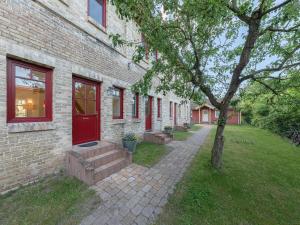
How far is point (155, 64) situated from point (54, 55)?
267 centimetres

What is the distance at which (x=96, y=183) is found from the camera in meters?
3.77

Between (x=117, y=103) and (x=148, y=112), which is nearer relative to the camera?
(x=117, y=103)

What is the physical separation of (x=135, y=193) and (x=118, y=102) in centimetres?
423

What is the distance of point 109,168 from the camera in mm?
4230

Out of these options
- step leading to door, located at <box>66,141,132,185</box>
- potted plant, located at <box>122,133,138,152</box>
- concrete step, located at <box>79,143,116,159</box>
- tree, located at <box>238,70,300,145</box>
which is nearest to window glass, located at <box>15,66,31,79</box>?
step leading to door, located at <box>66,141,132,185</box>

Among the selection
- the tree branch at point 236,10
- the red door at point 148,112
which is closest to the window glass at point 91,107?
the red door at point 148,112

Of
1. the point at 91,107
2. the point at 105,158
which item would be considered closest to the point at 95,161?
the point at 105,158

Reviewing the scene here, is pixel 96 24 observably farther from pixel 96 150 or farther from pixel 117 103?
pixel 96 150

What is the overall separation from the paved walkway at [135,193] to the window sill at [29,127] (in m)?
1.86

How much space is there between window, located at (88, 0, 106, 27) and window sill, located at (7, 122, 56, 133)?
3.88 meters

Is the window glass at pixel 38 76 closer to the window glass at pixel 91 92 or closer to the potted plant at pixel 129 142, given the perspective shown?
the window glass at pixel 91 92

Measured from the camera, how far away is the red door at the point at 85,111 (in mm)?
4832

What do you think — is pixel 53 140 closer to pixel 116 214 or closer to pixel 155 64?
pixel 116 214

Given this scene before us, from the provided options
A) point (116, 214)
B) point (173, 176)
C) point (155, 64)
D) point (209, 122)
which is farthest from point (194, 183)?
point (209, 122)
